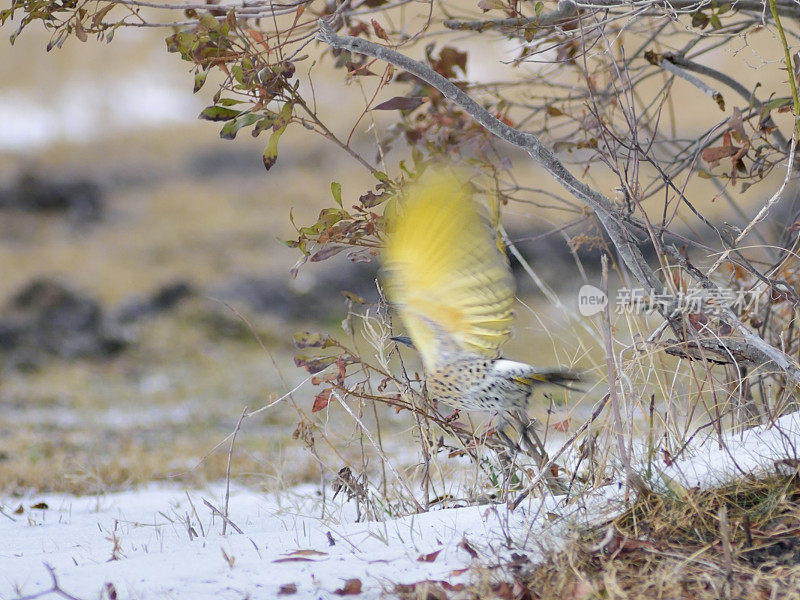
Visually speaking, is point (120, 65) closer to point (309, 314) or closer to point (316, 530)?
point (309, 314)

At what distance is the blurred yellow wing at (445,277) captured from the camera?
2180 mm

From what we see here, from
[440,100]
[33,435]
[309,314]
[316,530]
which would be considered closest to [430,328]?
[316,530]

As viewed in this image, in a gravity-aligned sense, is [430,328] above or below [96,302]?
below

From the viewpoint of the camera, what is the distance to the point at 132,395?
292 inches

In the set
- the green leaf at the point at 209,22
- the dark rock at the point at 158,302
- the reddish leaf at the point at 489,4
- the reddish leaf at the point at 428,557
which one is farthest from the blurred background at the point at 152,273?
the green leaf at the point at 209,22

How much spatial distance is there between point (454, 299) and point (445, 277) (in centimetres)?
7

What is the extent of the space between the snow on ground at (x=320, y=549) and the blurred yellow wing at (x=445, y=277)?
458mm

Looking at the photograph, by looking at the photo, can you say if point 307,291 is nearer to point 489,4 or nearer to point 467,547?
point 489,4

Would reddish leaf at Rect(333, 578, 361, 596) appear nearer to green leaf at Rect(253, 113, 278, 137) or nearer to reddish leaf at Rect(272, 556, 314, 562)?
reddish leaf at Rect(272, 556, 314, 562)

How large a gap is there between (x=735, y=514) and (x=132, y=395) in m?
6.34

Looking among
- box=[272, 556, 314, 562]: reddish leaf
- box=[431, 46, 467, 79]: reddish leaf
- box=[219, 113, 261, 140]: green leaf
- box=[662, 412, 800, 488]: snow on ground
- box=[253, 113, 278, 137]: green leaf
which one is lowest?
box=[272, 556, 314, 562]: reddish leaf

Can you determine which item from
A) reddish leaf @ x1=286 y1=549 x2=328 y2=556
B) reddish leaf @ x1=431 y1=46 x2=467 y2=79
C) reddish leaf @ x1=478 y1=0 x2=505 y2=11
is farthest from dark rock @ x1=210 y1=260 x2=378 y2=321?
reddish leaf @ x1=286 y1=549 x2=328 y2=556

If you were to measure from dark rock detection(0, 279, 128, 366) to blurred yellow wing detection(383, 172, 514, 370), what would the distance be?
7.17 meters

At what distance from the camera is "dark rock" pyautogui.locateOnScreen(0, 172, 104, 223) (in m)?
12.1
